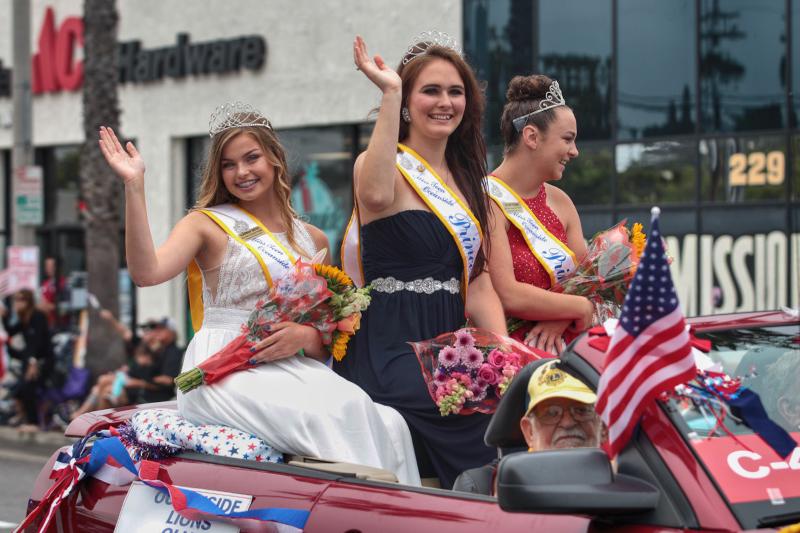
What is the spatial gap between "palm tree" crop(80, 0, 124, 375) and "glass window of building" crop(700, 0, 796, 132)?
6.75 meters

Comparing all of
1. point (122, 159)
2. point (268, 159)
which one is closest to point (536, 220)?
point (268, 159)

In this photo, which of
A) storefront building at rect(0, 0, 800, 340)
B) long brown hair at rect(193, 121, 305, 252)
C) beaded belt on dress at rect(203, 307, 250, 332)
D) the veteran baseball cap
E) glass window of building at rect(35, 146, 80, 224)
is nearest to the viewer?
the veteran baseball cap

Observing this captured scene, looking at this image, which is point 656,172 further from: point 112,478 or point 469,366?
point 112,478

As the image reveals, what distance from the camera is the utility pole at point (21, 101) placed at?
54.4 ft

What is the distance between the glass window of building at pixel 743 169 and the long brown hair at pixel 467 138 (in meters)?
10.9

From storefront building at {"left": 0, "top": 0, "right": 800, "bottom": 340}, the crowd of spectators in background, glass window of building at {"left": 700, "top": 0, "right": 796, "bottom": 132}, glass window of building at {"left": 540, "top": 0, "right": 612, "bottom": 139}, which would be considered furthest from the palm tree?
glass window of building at {"left": 700, "top": 0, "right": 796, "bottom": 132}

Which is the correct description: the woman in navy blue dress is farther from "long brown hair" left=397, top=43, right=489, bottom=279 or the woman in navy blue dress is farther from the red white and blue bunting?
the red white and blue bunting

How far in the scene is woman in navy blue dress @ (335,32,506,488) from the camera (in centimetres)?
430

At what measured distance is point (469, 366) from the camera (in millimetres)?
4242

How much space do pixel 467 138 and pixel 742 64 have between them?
36.3ft

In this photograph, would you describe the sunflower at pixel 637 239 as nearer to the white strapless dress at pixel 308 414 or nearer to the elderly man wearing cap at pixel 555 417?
the white strapless dress at pixel 308 414

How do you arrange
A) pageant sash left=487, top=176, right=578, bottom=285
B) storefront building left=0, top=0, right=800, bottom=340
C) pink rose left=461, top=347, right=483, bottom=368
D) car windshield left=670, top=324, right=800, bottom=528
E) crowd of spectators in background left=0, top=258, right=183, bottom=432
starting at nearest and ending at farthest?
car windshield left=670, top=324, right=800, bottom=528, pink rose left=461, top=347, right=483, bottom=368, pageant sash left=487, top=176, right=578, bottom=285, crowd of spectators in background left=0, top=258, right=183, bottom=432, storefront building left=0, top=0, right=800, bottom=340

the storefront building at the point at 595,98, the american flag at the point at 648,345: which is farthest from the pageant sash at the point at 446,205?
the storefront building at the point at 595,98

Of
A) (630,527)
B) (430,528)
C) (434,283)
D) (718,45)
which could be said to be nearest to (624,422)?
(630,527)
